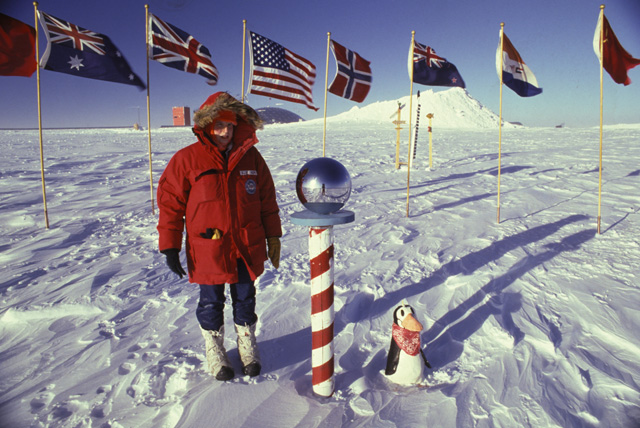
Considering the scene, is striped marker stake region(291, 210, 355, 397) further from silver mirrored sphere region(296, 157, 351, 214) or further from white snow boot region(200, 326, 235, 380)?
white snow boot region(200, 326, 235, 380)

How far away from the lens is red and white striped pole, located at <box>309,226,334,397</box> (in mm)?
2046

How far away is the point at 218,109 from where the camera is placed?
215cm

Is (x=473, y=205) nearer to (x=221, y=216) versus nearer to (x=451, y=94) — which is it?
(x=221, y=216)

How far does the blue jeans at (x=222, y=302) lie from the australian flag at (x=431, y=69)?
15.7ft

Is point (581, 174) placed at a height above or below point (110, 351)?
above

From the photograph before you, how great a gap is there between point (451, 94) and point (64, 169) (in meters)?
65.3

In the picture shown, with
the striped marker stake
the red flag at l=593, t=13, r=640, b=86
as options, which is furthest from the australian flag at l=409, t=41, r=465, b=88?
the striped marker stake

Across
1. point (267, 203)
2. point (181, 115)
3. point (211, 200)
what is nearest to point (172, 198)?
point (211, 200)

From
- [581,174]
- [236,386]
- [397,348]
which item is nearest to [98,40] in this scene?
[236,386]

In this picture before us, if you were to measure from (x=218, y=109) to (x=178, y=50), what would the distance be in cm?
488

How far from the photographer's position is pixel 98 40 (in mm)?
5258

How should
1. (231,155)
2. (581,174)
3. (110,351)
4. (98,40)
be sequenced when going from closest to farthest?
(231,155) → (110,351) → (98,40) → (581,174)

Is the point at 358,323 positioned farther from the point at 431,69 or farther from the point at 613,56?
the point at 613,56

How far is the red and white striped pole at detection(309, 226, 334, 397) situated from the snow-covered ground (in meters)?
0.15
